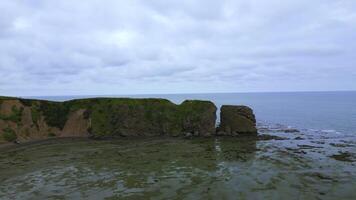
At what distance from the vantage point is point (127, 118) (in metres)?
47.7

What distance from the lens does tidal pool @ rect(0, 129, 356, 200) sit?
2092 centimetres

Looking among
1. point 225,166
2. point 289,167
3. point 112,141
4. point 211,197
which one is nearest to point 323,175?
point 289,167

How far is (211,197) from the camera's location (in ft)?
65.1

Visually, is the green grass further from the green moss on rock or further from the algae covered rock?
the algae covered rock

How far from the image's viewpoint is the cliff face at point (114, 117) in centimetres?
4703

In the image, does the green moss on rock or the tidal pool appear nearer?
the tidal pool

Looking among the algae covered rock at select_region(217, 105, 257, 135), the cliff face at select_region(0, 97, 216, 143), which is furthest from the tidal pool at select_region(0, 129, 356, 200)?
the algae covered rock at select_region(217, 105, 257, 135)

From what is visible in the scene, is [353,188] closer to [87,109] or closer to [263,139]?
[263,139]

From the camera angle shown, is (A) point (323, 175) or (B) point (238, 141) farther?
(B) point (238, 141)

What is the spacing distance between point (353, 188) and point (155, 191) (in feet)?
41.1

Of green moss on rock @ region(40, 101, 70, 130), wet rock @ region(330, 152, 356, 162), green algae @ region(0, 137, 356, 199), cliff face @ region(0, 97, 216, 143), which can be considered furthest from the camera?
green moss on rock @ region(40, 101, 70, 130)

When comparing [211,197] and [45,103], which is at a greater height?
[45,103]

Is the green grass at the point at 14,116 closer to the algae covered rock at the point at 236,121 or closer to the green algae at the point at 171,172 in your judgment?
the green algae at the point at 171,172

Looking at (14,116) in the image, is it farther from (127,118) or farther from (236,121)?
(236,121)
